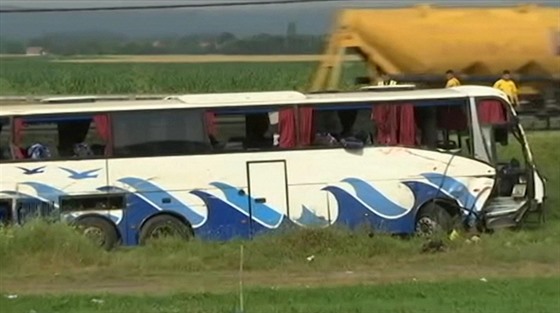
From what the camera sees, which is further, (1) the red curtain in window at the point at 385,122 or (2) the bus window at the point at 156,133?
(1) the red curtain in window at the point at 385,122

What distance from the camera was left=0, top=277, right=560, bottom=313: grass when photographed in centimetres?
1295

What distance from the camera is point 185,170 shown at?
20.9 metres

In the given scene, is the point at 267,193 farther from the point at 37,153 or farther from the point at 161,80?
the point at 161,80

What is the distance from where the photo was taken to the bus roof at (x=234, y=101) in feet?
68.4

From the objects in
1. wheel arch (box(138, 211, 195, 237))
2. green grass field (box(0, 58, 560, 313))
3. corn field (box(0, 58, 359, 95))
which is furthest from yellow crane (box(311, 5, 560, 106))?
wheel arch (box(138, 211, 195, 237))

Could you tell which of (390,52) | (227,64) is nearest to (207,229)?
(390,52)

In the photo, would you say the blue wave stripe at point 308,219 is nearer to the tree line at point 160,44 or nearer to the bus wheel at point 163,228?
the bus wheel at point 163,228

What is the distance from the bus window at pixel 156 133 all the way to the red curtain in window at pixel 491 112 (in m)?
4.39

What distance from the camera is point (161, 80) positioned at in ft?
198

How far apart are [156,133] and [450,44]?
14.7 meters

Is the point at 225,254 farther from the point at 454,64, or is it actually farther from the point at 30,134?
the point at 454,64

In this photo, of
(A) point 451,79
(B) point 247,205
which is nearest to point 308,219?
(B) point 247,205

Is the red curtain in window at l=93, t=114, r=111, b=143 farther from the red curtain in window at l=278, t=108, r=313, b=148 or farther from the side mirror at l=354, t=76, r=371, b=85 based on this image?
the side mirror at l=354, t=76, r=371, b=85

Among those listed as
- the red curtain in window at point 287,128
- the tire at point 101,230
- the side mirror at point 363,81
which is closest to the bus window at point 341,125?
the red curtain in window at point 287,128
